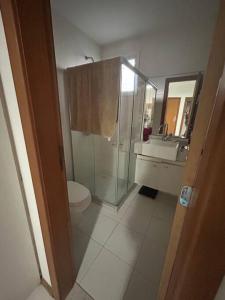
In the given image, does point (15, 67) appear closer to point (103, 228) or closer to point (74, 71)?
point (74, 71)

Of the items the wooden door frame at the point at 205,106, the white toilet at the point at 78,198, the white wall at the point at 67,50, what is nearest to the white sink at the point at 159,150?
the white toilet at the point at 78,198

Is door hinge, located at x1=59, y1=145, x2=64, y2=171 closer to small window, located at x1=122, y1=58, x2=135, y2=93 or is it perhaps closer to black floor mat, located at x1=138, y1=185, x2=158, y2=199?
small window, located at x1=122, y1=58, x2=135, y2=93

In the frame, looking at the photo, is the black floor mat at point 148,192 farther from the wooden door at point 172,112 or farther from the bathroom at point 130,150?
the wooden door at point 172,112

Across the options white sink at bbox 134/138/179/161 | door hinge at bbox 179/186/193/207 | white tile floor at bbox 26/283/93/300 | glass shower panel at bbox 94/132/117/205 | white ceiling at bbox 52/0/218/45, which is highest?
white ceiling at bbox 52/0/218/45

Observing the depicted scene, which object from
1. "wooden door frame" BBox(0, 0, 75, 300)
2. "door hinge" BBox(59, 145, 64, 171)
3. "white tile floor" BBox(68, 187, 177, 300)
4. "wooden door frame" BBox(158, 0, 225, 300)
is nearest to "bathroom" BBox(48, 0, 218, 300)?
"white tile floor" BBox(68, 187, 177, 300)

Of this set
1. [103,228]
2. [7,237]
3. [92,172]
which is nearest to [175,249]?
[7,237]

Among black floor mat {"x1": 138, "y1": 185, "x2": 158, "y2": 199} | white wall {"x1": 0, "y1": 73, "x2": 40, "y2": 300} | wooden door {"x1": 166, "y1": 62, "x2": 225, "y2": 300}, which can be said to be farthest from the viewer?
black floor mat {"x1": 138, "y1": 185, "x2": 158, "y2": 199}

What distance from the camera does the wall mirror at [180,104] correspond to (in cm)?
188

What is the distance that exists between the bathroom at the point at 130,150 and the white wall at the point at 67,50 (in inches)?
0.4

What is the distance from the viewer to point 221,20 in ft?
1.16

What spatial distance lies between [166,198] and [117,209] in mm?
804

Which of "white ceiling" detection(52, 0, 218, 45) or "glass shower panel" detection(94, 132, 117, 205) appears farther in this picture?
"glass shower panel" detection(94, 132, 117, 205)

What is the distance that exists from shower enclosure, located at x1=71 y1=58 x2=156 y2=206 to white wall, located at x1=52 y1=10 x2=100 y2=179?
0.52 feet

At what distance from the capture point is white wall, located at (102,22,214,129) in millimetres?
1696
